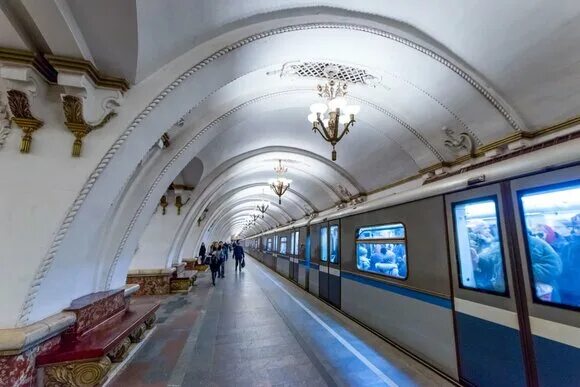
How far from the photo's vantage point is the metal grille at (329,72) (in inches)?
161

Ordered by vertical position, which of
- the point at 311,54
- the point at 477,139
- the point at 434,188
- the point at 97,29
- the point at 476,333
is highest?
the point at 311,54

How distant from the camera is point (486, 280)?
8.86 ft

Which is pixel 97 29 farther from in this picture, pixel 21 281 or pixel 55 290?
pixel 55 290

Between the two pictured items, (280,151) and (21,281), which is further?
(280,151)

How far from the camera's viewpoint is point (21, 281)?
1.99m

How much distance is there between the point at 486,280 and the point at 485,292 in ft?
0.40

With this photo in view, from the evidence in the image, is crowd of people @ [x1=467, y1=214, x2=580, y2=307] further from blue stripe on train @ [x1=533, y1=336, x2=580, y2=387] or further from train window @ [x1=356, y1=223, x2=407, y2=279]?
train window @ [x1=356, y1=223, x2=407, y2=279]

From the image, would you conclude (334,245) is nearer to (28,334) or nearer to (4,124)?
(28,334)

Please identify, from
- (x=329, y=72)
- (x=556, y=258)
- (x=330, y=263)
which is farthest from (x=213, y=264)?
(x=556, y=258)

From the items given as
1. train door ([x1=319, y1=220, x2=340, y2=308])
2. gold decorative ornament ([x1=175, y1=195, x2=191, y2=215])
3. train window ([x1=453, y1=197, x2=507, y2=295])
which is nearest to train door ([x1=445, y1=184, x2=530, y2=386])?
train window ([x1=453, y1=197, x2=507, y2=295])

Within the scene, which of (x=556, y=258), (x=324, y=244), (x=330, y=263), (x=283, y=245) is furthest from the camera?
(x=283, y=245)

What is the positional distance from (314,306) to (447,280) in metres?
4.31

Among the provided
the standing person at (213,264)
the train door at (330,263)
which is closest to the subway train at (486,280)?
the train door at (330,263)

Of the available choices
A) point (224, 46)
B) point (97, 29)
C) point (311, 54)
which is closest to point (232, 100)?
point (311, 54)
